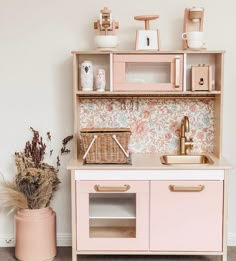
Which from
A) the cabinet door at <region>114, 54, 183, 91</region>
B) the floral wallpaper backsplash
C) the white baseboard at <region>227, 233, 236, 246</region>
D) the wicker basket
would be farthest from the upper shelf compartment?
the white baseboard at <region>227, 233, 236, 246</region>

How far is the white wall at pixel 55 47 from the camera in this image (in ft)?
11.0

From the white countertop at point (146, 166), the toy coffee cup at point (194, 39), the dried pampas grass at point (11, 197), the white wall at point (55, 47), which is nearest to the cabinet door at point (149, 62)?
the toy coffee cup at point (194, 39)

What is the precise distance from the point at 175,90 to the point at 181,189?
68cm

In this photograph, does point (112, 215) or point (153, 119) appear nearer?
point (112, 215)

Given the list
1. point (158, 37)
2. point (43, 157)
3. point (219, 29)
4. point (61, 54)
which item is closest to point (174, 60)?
point (158, 37)

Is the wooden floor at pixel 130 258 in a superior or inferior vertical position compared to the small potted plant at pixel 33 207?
inferior

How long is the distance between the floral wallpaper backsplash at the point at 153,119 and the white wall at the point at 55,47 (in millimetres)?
149

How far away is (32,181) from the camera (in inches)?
124

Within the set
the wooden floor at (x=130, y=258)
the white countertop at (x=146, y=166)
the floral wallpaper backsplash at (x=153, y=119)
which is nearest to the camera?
the white countertop at (x=146, y=166)

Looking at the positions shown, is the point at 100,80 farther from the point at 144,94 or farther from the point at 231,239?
the point at 231,239

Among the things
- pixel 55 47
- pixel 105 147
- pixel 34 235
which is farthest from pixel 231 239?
pixel 55 47

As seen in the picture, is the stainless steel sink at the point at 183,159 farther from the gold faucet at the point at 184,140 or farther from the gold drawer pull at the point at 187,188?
the gold drawer pull at the point at 187,188

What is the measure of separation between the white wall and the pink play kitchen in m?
0.13

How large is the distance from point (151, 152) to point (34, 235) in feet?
3.40
